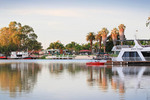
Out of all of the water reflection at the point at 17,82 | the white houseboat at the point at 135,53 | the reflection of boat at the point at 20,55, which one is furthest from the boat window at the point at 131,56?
the reflection of boat at the point at 20,55

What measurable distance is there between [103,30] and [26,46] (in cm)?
4233

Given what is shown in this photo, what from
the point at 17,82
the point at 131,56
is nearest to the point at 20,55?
the point at 131,56

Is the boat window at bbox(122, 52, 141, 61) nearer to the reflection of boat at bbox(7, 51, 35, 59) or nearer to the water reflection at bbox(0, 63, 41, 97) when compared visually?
the water reflection at bbox(0, 63, 41, 97)

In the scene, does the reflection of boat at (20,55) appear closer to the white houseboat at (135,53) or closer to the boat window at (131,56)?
the white houseboat at (135,53)

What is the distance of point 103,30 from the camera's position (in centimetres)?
12269

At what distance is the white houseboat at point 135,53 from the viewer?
2169 inches

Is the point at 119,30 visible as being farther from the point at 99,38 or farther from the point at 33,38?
the point at 33,38

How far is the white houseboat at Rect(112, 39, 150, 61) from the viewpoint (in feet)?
181

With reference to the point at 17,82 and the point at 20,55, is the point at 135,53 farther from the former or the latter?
the point at 20,55

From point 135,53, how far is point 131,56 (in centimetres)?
108

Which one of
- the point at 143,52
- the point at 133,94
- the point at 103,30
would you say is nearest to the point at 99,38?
the point at 103,30

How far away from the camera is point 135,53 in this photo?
55.9 m

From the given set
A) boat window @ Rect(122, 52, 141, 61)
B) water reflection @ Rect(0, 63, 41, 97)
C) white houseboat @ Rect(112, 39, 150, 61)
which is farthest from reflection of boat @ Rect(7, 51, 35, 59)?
water reflection @ Rect(0, 63, 41, 97)

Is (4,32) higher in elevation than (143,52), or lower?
higher
